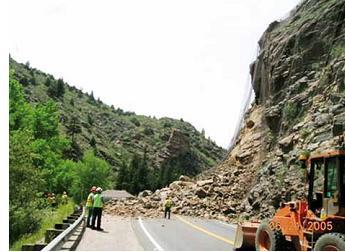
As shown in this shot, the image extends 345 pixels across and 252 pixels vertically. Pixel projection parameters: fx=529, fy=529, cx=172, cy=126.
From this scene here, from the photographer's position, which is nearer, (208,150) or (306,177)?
(306,177)

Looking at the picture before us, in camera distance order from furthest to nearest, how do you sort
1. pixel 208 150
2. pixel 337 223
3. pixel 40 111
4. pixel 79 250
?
1. pixel 208 150
2. pixel 40 111
3. pixel 79 250
4. pixel 337 223

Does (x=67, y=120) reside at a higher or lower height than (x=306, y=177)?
higher

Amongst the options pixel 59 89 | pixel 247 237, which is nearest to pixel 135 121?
pixel 59 89

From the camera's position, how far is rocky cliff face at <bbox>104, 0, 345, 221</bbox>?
1362 inches

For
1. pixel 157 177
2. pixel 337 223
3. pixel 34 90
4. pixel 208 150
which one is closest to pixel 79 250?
pixel 337 223

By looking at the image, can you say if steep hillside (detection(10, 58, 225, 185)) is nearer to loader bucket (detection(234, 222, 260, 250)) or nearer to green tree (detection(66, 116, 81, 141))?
green tree (detection(66, 116, 81, 141))

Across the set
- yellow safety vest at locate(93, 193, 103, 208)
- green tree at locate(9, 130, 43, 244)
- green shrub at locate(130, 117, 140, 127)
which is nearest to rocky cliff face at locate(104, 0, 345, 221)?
yellow safety vest at locate(93, 193, 103, 208)

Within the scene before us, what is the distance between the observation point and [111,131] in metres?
162

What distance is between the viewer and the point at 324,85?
1507 inches

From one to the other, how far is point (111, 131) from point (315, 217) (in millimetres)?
151784

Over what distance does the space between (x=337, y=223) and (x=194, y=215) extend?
30819mm

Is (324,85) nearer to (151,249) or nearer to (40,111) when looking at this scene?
(40,111)

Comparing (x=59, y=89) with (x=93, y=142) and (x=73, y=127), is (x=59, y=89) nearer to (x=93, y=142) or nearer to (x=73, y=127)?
(x=93, y=142)

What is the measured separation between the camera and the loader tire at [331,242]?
1048 cm
